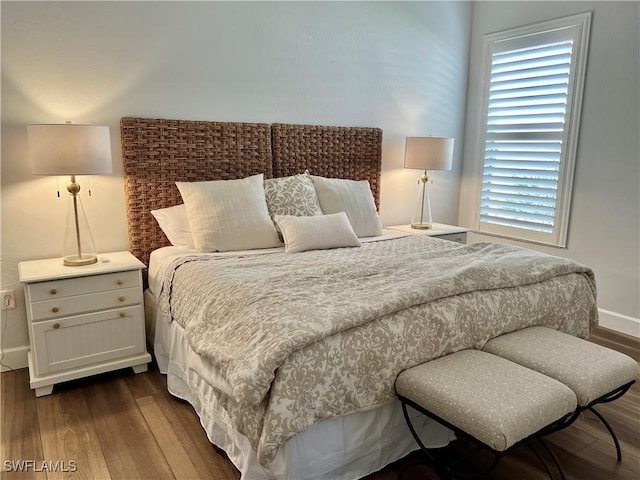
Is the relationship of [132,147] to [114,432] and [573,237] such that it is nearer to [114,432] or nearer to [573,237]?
[114,432]

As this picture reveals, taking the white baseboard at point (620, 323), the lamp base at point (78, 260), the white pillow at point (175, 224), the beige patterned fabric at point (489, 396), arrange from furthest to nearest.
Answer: the white baseboard at point (620, 323) < the white pillow at point (175, 224) < the lamp base at point (78, 260) < the beige patterned fabric at point (489, 396)

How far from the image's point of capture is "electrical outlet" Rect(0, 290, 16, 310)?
266 centimetres

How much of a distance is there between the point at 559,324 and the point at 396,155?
219cm

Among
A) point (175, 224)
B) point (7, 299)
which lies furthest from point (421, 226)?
point (7, 299)

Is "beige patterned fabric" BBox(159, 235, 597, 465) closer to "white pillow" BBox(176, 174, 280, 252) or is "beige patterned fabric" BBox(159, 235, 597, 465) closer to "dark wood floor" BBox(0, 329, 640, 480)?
"white pillow" BBox(176, 174, 280, 252)

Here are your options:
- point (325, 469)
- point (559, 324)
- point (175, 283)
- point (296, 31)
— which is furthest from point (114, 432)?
point (296, 31)

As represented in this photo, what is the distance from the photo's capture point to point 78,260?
8.43 ft

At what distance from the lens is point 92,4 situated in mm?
2682

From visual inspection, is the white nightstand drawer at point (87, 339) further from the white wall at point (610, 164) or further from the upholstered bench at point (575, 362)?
the white wall at point (610, 164)

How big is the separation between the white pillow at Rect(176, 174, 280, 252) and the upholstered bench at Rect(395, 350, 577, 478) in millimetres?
1385

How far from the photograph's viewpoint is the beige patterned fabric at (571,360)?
1.75m

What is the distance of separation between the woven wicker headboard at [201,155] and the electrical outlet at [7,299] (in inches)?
27.3

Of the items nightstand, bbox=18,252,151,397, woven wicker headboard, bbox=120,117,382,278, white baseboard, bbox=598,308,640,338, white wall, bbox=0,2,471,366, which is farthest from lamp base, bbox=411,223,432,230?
nightstand, bbox=18,252,151,397

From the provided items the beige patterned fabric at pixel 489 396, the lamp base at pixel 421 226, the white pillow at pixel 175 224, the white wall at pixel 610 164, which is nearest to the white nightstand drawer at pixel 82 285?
the white pillow at pixel 175 224
